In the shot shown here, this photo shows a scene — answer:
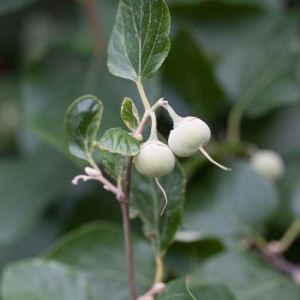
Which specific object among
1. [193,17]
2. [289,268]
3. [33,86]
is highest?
[193,17]

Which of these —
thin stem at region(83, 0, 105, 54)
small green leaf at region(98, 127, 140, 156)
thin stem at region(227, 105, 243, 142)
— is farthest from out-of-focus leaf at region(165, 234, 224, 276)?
thin stem at region(83, 0, 105, 54)

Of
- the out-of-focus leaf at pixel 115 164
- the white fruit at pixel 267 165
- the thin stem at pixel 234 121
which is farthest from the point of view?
the thin stem at pixel 234 121

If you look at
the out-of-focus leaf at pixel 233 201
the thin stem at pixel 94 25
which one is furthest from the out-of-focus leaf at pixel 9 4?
the out-of-focus leaf at pixel 233 201

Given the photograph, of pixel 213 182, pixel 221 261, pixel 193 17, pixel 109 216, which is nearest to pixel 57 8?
pixel 193 17

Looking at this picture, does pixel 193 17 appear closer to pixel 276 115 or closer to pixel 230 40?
pixel 230 40

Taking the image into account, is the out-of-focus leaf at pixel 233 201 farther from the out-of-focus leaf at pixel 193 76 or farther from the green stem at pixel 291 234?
the out-of-focus leaf at pixel 193 76

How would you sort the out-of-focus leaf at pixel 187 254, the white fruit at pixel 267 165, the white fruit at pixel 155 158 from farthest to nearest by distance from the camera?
the white fruit at pixel 267 165, the out-of-focus leaf at pixel 187 254, the white fruit at pixel 155 158
